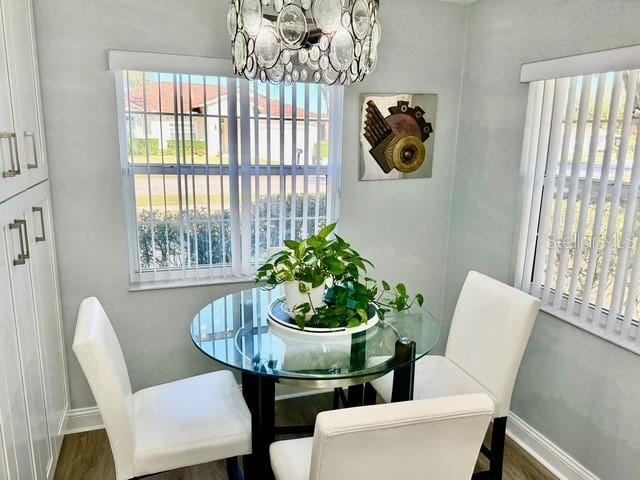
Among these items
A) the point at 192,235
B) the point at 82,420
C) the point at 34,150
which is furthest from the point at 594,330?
the point at 82,420

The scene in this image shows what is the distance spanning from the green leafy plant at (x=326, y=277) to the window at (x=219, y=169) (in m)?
0.80

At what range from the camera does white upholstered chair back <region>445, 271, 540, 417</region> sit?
6.74 feet

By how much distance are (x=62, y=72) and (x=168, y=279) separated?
1169mm

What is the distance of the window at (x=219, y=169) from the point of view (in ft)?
7.98

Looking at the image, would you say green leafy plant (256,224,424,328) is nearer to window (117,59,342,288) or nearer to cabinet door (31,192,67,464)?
window (117,59,342,288)

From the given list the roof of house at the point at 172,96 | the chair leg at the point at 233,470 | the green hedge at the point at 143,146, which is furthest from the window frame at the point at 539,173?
the green hedge at the point at 143,146

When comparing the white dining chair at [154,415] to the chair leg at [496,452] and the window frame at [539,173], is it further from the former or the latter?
the window frame at [539,173]

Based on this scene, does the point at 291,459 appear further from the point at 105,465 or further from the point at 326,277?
the point at 105,465

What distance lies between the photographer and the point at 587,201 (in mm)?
2164

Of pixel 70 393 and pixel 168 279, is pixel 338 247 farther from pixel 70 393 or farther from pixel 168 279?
pixel 70 393

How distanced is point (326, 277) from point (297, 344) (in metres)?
0.29

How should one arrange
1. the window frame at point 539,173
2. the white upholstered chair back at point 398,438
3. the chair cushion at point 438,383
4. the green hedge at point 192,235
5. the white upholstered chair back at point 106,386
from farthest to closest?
the green hedge at point 192,235, the chair cushion at point 438,383, the window frame at point 539,173, the white upholstered chair back at point 106,386, the white upholstered chair back at point 398,438

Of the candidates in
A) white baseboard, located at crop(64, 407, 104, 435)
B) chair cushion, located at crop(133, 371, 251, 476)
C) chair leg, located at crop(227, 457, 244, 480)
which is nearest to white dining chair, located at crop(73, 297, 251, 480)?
chair cushion, located at crop(133, 371, 251, 476)

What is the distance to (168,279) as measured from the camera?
104 inches
